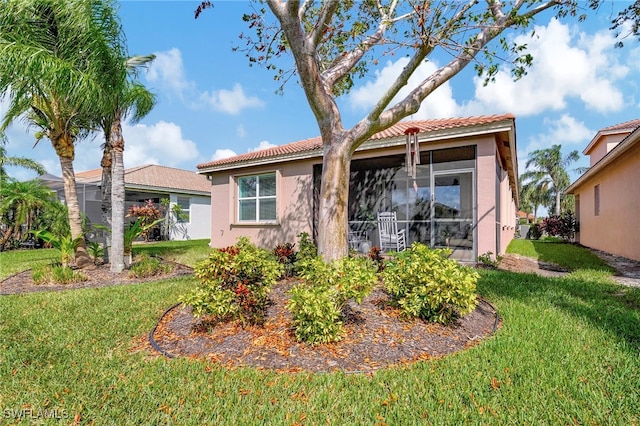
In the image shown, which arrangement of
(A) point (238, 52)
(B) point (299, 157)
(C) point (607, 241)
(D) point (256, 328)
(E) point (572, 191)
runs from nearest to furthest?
(D) point (256, 328) < (A) point (238, 52) < (B) point (299, 157) < (C) point (607, 241) < (E) point (572, 191)

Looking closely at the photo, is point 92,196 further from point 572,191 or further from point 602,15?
point 572,191

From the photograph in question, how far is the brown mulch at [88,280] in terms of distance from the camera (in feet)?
20.6

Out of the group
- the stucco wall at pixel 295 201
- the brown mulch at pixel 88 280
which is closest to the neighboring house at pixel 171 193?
the stucco wall at pixel 295 201

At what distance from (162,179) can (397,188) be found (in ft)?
48.2

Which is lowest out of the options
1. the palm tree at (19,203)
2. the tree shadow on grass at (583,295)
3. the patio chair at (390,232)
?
the tree shadow on grass at (583,295)

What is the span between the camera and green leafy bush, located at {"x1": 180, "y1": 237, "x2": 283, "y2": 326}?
360cm

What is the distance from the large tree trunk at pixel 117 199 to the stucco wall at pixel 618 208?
1321 centimetres

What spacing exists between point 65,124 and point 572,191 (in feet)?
74.9

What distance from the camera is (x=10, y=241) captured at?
13.3 metres

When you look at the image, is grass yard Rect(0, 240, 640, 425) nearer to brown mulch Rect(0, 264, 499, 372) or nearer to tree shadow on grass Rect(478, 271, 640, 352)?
tree shadow on grass Rect(478, 271, 640, 352)

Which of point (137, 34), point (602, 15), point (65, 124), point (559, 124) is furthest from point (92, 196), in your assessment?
point (559, 124)

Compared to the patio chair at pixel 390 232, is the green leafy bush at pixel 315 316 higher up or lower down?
lower down

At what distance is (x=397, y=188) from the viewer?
39.9 feet

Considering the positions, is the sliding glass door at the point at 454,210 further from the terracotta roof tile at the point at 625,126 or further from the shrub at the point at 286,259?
the terracotta roof tile at the point at 625,126
